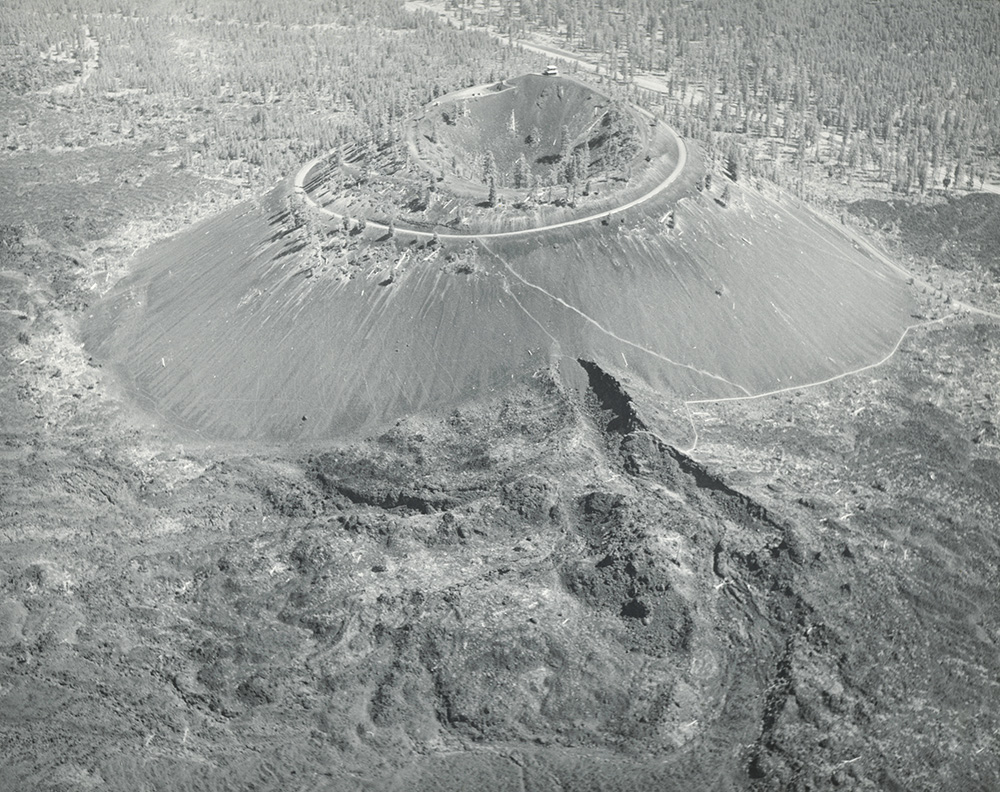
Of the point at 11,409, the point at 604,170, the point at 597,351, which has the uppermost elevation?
the point at 604,170

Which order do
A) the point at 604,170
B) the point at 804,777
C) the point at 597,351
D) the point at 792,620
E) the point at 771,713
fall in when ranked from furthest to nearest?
the point at 604,170, the point at 597,351, the point at 792,620, the point at 771,713, the point at 804,777

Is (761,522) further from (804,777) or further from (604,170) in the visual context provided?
(604,170)

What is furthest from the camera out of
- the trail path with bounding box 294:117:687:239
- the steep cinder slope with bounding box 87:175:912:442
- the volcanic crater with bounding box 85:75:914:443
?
the trail path with bounding box 294:117:687:239

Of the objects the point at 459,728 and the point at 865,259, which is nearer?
the point at 459,728

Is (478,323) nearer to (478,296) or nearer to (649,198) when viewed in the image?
(478,296)

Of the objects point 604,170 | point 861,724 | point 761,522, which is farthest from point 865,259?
point 861,724

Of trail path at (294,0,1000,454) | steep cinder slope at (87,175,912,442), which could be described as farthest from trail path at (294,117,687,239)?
steep cinder slope at (87,175,912,442)

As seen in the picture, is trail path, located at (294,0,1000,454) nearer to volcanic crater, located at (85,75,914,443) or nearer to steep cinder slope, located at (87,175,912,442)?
volcanic crater, located at (85,75,914,443)

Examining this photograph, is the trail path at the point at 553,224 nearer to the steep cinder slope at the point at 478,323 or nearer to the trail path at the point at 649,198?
the trail path at the point at 649,198
